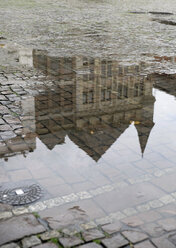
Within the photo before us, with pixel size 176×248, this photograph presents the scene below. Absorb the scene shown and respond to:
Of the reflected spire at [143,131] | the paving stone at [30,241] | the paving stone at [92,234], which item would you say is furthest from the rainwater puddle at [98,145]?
the paving stone at [30,241]

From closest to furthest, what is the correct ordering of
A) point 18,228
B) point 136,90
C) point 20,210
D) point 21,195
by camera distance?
point 18,228 < point 20,210 < point 21,195 < point 136,90

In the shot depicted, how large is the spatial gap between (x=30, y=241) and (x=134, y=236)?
144 centimetres

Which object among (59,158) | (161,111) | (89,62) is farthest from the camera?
(89,62)

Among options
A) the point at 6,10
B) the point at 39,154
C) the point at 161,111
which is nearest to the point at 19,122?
the point at 39,154

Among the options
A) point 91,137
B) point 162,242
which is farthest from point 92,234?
point 91,137

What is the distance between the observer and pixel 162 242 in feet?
18.1

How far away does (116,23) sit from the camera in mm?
30203

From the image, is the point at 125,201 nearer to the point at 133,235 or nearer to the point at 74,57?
the point at 133,235

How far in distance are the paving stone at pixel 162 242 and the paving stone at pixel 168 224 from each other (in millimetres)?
256

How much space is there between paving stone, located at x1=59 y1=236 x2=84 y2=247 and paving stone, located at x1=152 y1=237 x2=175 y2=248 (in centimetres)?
101

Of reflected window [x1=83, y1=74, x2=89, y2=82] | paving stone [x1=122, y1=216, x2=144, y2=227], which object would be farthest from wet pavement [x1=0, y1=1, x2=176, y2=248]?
reflected window [x1=83, y1=74, x2=89, y2=82]

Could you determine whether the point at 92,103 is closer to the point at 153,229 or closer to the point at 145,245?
the point at 153,229

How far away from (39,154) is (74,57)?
954cm

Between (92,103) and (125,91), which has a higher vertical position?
(125,91)
